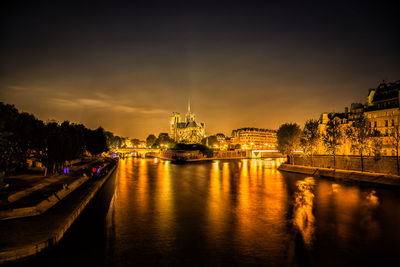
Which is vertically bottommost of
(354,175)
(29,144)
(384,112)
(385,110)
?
(354,175)

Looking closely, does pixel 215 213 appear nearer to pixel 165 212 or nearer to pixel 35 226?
pixel 165 212

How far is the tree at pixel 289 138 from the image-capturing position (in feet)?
225

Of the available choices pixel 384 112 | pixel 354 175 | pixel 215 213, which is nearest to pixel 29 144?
pixel 215 213

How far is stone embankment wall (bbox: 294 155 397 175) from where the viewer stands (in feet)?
131

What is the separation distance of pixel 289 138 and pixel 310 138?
1591cm

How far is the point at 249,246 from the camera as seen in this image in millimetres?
15211

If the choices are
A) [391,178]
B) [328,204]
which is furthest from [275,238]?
[391,178]

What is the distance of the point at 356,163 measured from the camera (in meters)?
47.0

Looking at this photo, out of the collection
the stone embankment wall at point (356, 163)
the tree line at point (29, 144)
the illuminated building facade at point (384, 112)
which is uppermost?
the illuminated building facade at point (384, 112)

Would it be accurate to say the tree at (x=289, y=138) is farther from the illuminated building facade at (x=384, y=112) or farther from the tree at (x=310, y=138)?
the illuminated building facade at (x=384, y=112)

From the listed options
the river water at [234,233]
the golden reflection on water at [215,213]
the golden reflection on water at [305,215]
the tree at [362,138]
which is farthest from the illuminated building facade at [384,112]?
the golden reflection on water at [215,213]

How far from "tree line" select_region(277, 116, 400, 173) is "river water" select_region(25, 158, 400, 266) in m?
18.7

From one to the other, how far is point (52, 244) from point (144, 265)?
5067 millimetres

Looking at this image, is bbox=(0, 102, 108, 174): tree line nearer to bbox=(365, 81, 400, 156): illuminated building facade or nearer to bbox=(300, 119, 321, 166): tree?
bbox=(300, 119, 321, 166): tree
